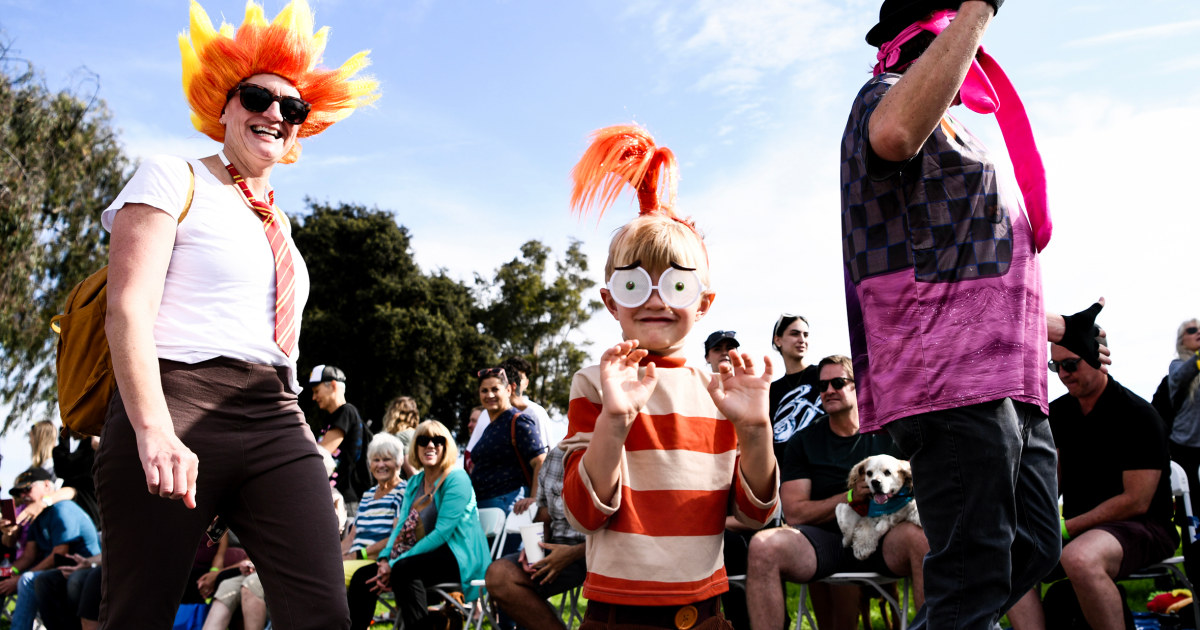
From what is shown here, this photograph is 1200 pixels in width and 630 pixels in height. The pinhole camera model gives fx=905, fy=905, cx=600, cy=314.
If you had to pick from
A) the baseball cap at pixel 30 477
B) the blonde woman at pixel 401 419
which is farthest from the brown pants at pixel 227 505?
the baseball cap at pixel 30 477

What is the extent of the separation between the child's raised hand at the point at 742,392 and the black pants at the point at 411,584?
4.15m

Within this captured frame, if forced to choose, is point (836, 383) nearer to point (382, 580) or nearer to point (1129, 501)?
point (1129, 501)

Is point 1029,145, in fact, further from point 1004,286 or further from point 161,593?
point 161,593

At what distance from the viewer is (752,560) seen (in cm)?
468

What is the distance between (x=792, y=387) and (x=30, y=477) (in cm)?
750

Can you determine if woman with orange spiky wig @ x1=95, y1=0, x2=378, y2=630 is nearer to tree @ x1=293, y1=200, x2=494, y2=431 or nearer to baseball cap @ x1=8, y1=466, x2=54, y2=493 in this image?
Result: baseball cap @ x1=8, y1=466, x2=54, y2=493

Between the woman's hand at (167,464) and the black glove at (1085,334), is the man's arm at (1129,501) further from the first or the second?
the woman's hand at (167,464)

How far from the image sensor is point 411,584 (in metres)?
5.77

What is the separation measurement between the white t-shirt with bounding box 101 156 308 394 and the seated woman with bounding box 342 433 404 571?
449cm

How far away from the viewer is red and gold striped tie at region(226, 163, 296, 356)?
2457 millimetres

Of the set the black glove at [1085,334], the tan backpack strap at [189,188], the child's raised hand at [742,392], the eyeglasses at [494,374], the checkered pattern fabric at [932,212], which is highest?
the tan backpack strap at [189,188]

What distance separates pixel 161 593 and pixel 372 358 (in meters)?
30.9

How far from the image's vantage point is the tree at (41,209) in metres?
16.9

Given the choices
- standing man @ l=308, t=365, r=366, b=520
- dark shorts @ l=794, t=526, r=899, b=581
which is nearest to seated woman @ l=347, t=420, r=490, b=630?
standing man @ l=308, t=365, r=366, b=520
